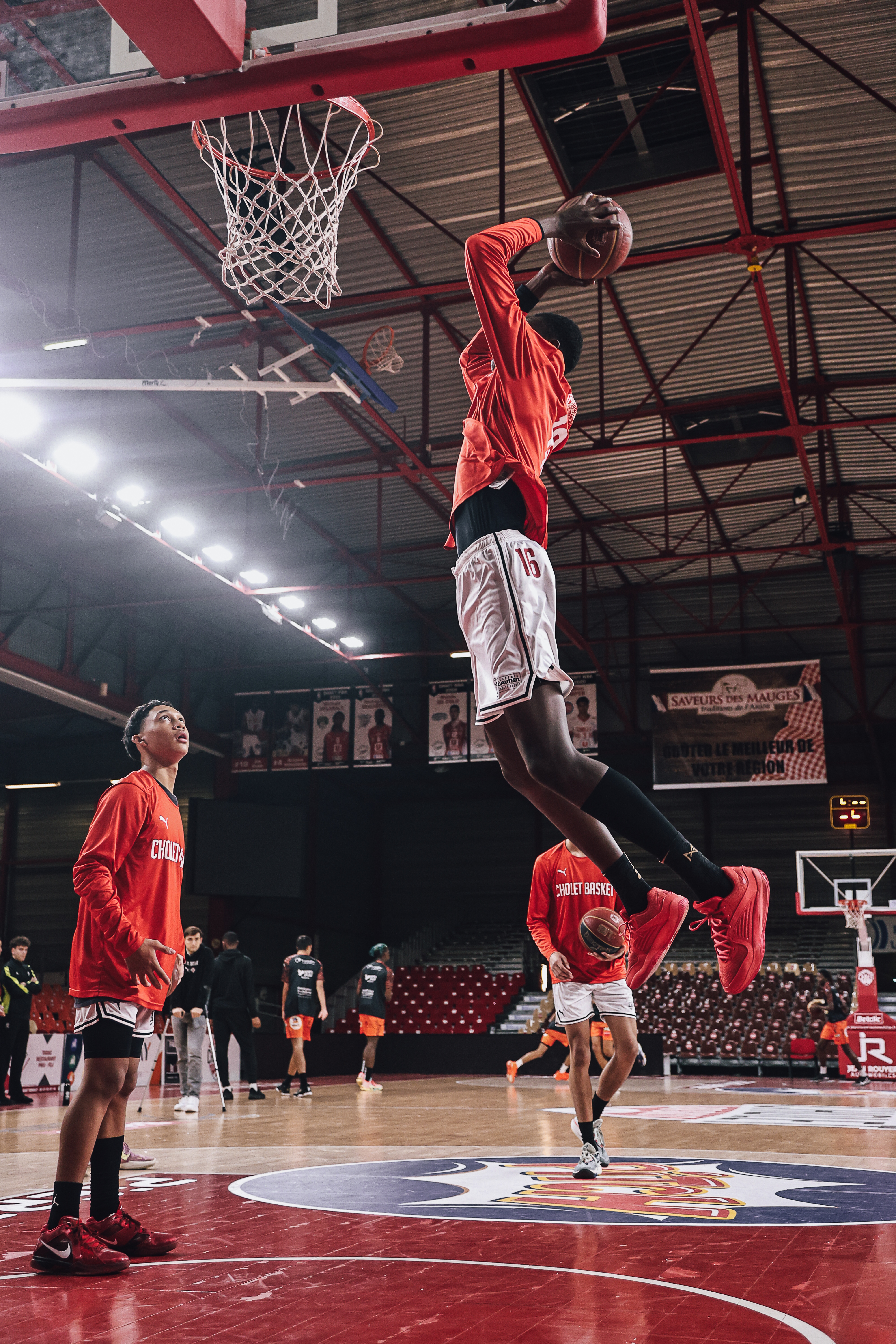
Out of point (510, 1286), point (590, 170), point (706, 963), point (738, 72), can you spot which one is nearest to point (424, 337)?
point (590, 170)

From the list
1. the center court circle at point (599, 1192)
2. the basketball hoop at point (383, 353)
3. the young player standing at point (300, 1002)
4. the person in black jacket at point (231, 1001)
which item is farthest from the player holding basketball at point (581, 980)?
the young player standing at point (300, 1002)

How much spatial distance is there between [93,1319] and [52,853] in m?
26.1

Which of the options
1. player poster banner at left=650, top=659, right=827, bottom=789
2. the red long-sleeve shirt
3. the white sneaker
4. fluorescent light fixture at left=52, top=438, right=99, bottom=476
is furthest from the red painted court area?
player poster banner at left=650, top=659, right=827, bottom=789

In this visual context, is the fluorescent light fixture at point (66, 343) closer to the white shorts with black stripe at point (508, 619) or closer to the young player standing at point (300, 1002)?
the young player standing at point (300, 1002)

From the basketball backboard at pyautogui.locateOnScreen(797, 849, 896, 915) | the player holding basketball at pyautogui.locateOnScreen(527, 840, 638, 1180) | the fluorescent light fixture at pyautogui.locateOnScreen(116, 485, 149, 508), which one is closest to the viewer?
the player holding basketball at pyautogui.locateOnScreen(527, 840, 638, 1180)

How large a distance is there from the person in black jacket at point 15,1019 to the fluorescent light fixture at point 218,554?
6620 millimetres

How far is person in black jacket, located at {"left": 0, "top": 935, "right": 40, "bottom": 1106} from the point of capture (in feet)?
46.5

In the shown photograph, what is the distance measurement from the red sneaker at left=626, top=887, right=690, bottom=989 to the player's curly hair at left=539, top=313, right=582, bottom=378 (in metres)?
1.87

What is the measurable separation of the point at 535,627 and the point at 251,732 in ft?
76.1

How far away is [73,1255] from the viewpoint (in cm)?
398

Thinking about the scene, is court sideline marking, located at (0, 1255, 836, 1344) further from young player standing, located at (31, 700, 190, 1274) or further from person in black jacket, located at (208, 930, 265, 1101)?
person in black jacket, located at (208, 930, 265, 1101)

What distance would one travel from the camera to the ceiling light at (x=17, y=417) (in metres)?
13.7

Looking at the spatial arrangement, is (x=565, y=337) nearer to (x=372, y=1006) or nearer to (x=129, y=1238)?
(x=129, y=1238)

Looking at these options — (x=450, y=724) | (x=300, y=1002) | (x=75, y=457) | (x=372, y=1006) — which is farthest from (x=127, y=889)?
(x=450, y=724)
